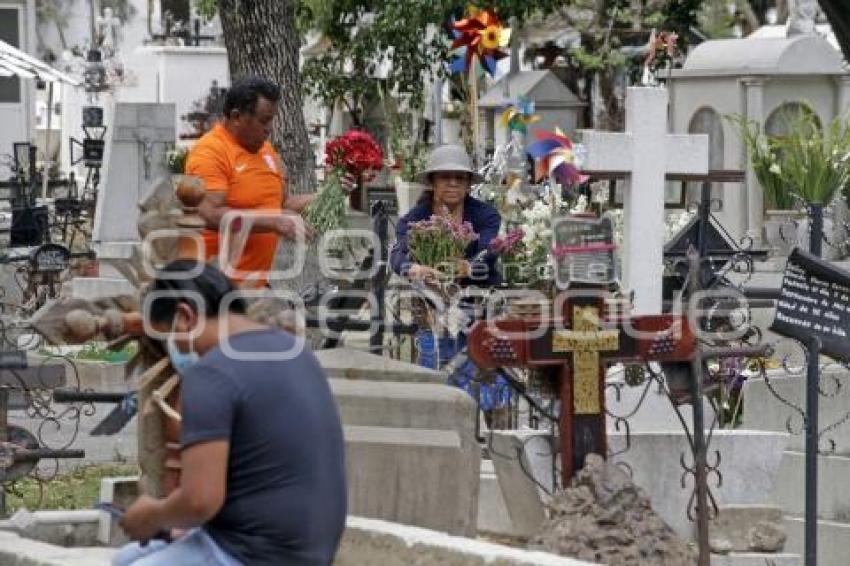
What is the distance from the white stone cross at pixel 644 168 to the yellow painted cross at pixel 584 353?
7.58 feet

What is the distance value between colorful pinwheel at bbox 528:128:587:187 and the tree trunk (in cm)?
220

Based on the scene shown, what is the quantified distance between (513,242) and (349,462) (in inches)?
149

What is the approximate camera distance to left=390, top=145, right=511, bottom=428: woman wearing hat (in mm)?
10984

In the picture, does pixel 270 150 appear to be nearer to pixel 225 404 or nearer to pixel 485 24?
pixel 225 404

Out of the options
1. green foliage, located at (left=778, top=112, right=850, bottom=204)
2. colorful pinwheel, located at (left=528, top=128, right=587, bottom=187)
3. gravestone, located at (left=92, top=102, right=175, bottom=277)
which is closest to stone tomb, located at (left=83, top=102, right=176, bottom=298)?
gravestone, located at (left=92, top=102, right=175, bottom=277)

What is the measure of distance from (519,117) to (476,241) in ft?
46.6

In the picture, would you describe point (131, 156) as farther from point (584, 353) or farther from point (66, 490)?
point (584, 353)

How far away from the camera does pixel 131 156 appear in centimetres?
1997

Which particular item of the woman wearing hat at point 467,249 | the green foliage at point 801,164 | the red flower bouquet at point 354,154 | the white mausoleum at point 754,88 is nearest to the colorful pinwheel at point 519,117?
the white mausoleum at point 754,88

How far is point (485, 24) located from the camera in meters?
20.0

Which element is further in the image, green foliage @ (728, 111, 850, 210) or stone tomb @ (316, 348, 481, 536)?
green foliage @ (728, 111, 850, 210)

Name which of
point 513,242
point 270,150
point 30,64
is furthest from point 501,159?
point 270,150

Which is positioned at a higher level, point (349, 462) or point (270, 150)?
point (270, 150)

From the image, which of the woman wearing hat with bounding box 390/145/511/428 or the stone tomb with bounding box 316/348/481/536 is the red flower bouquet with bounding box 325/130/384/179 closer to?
the woman wearing hat with bounding box 390/145/511/428
